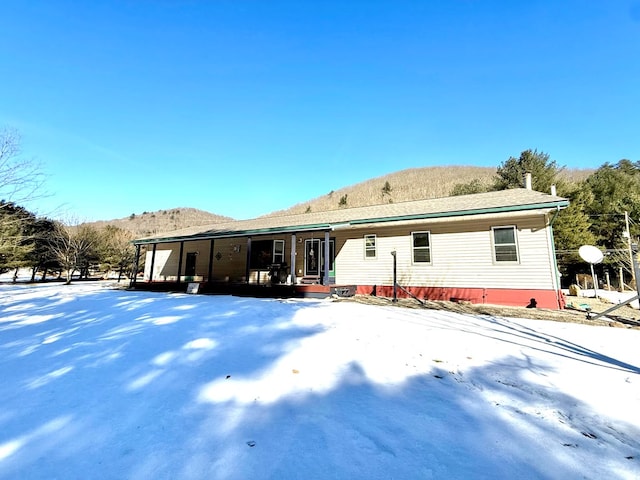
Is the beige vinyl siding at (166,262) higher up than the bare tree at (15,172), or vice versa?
the bare tree at (15,172)

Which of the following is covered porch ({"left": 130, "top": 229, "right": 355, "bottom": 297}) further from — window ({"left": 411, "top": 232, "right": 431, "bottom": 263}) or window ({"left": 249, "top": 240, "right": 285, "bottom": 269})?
window ({"left": 411, "top": 232, "right": 431, "bottom": 263})

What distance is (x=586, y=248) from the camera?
30.2 feet

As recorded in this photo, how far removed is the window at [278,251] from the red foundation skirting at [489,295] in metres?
5.41

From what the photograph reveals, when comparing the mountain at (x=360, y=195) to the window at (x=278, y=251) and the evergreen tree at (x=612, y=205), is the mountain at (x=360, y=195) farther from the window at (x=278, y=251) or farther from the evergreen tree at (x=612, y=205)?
the window at (x=278, y=251)

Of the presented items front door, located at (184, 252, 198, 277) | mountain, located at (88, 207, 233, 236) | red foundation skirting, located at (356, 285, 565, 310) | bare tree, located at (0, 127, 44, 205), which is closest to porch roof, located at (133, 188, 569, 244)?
red foundation skirting, located at (356, 285, 565, 310)

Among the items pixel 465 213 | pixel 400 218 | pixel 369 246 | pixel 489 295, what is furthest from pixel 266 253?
pixel 489 295

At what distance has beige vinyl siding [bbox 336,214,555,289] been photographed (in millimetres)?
9391

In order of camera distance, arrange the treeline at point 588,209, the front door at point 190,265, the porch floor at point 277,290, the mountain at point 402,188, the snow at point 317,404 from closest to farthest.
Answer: the snow at point 317,404
the porch floor at point 277,290
the front door at point 190,265
the treeline at point 588,209
the mountain at point 402,188

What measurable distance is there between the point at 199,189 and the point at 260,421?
2918 cm

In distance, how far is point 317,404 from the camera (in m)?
2.76

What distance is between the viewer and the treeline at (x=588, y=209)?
65.0ft

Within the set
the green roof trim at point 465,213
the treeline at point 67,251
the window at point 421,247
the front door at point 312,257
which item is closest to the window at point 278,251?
the front door at point 312,257

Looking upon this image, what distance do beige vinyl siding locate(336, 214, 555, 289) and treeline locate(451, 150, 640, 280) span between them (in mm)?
11495

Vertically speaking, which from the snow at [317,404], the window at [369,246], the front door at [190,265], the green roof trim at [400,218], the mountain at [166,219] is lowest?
the snow at [317,404]
